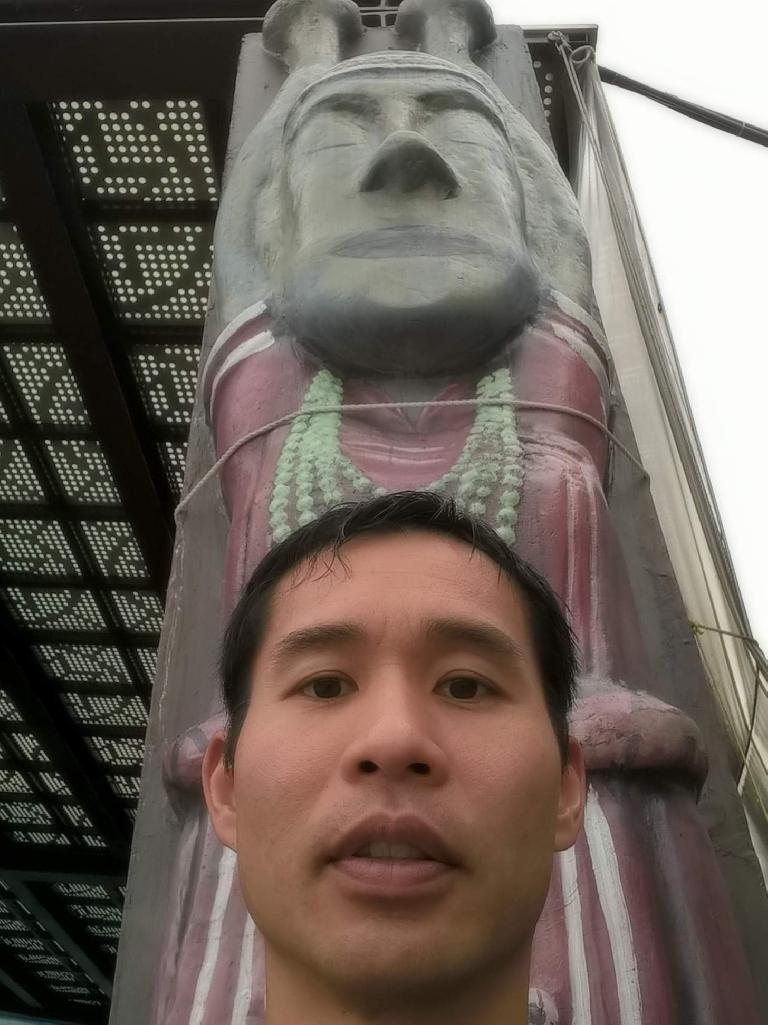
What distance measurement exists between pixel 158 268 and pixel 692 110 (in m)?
1.88

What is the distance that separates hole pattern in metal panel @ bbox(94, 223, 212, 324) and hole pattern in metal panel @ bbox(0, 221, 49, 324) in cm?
28

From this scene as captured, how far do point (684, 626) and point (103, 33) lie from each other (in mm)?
2508

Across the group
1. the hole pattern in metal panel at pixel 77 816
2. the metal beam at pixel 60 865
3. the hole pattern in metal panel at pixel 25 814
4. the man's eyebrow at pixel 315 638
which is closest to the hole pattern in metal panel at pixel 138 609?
the hole pattern in metal panel at pixel 77 816

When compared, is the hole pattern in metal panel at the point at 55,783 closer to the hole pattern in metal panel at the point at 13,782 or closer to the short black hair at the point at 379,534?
the hole pattern in metal panel at the point at 13,782

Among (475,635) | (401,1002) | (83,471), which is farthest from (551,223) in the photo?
(83,471)

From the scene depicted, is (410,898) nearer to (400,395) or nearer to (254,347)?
(400,395)

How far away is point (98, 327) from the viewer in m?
3.32

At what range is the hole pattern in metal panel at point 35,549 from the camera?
13.0 feet

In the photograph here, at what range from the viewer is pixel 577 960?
3.47ft

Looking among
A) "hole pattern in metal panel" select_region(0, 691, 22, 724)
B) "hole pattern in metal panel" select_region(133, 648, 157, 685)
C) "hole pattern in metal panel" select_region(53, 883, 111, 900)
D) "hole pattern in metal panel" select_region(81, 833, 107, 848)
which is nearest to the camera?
"hole pattern in metal panel" select_region(133, 648, 157, 685)

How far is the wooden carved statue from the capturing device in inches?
42.7

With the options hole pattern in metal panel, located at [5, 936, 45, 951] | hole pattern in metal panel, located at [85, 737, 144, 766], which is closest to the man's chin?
hole pattern in metal panel, located at [85, 737, 144, 766]

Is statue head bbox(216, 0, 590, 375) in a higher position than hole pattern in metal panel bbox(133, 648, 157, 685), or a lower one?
lower

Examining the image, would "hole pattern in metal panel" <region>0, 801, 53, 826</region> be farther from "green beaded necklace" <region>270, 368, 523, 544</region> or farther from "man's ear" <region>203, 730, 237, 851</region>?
"man's ear" <region>203, 730, 237, 851</region>
